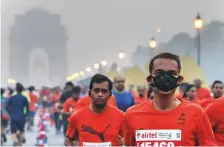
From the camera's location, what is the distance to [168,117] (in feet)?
13.5

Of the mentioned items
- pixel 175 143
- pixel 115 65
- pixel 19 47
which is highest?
pixel 19 47

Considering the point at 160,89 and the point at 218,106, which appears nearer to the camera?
the point at 160,89

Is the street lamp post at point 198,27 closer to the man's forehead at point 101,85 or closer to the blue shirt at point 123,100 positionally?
the blue shirt at point 123,100

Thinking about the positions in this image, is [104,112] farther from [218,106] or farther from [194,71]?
[194,71]

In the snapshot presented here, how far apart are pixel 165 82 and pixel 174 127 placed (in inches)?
11.8

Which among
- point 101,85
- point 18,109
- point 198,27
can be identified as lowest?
point 18,109

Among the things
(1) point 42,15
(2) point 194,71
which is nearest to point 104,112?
(2) point 194,71

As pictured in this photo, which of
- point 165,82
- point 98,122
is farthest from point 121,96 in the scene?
point 165,82

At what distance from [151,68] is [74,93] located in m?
9.91

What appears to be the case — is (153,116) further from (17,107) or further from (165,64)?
(17,107)

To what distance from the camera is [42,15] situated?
10294 cm

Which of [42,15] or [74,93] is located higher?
[42,15]

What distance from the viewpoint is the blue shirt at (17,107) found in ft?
52.0

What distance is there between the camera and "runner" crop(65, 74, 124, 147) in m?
6.25
